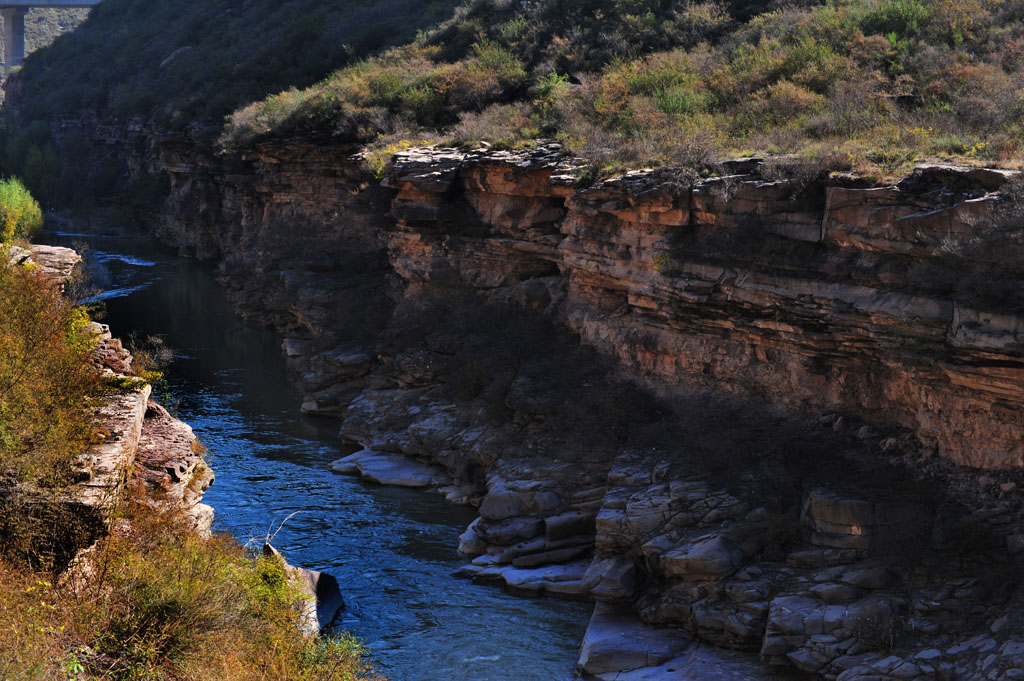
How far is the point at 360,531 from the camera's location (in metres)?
20.3

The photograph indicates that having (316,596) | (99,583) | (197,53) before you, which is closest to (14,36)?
(197,53)

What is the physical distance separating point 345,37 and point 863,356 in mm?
35148

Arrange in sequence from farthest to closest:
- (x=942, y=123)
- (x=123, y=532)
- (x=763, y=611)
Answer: (x=942, y=123) → (x=763, y=611) → (x=123, y=532)

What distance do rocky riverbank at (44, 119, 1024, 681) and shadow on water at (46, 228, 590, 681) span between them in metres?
0.74

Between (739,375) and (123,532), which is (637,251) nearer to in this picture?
(739,375)

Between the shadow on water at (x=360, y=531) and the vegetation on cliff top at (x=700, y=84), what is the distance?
903 centimetres

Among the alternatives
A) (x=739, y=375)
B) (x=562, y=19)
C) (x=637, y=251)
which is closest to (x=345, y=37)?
(x=562, y=19)

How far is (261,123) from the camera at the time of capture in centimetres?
3703

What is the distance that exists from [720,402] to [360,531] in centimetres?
784

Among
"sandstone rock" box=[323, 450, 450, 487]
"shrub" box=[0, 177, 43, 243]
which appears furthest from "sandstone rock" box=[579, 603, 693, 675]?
"shrub" box=[0, 177, 43, 243]

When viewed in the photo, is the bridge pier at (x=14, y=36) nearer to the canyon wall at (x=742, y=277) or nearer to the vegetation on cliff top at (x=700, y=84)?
the vegetation on cliff top at (x=700, y=84)

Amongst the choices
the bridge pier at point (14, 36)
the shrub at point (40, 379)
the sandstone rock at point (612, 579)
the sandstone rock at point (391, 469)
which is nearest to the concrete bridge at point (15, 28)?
the bridge pier at point (14, 36)

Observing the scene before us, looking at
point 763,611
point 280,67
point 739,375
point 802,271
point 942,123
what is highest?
point 280,67

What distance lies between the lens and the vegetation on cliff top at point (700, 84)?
19.4m
